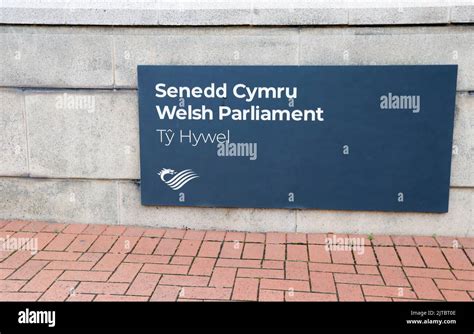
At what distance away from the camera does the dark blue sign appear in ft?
14.9

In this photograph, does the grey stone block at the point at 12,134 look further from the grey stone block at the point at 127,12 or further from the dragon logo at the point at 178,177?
the dragon logo at the point at 178,177

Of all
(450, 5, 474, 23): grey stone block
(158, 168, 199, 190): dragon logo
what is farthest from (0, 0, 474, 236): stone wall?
(158, 168, 199, 190): dragon logo

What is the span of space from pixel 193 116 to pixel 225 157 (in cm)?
48

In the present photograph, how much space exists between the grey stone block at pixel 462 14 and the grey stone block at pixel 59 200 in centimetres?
349

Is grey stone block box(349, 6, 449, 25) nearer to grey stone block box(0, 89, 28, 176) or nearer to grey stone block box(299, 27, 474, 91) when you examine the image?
grey stone block box(299, 27, 474, 91)

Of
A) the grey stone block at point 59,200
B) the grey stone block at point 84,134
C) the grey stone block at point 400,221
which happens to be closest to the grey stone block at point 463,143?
the grey stone block at point 400,221

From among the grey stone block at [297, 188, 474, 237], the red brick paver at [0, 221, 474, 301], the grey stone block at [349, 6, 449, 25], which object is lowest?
the red brick paver at [0, 221, 474, 301]

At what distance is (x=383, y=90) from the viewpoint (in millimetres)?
4516

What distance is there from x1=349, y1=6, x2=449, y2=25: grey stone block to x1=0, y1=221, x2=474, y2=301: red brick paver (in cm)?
196

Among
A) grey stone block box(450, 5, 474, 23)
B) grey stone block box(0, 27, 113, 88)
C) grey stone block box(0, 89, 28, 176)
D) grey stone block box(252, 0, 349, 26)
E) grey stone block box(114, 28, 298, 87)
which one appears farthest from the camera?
grey stone block box(0, 89, 28, 176)

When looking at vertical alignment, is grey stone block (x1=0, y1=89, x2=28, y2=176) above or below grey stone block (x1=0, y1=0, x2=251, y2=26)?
below

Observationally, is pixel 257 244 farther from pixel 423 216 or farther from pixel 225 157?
pixel 423 216

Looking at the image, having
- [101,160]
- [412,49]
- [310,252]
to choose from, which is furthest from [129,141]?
[412,49]

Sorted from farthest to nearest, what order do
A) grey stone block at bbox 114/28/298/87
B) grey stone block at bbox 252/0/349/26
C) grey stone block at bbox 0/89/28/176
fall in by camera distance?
grey stone block at bbox 0/89/28/176, grey stone block at bbox 114/28/298/87, grey stone block at bbox 252/0/349/26
